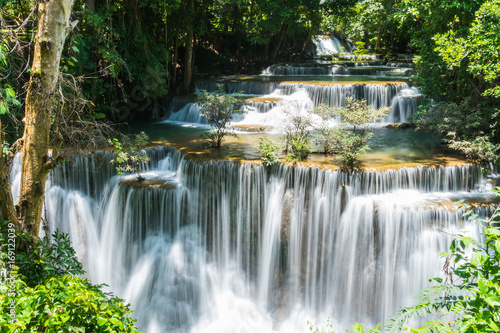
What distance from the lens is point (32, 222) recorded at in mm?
5027

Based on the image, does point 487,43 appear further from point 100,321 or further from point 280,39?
point 280,39

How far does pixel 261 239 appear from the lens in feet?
27.1

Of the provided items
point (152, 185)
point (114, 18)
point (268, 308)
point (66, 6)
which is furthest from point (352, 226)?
point (114, 18)

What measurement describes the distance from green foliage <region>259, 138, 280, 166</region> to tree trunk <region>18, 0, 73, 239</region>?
4411 millimetres

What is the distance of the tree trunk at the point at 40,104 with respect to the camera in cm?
463

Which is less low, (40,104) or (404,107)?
(404,107)

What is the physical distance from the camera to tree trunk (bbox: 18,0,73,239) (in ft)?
15.2

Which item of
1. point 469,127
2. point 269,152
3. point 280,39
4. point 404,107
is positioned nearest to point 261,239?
point 269,152

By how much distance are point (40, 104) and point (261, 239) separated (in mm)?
5201

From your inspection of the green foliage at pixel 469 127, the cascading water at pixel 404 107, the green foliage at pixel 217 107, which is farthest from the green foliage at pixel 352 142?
the cascading water at pixel 404 107

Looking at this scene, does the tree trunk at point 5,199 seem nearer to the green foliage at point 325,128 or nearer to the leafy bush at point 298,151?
the leafy bush at point 298,151

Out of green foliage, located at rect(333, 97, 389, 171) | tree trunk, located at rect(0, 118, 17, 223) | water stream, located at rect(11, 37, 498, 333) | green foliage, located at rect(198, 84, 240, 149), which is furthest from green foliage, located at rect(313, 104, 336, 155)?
tree trunk, located at rect(0, 118, 17, 223)

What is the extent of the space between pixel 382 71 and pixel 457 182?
1116cm

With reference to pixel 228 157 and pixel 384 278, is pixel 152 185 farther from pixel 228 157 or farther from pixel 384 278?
pixel 384 278
